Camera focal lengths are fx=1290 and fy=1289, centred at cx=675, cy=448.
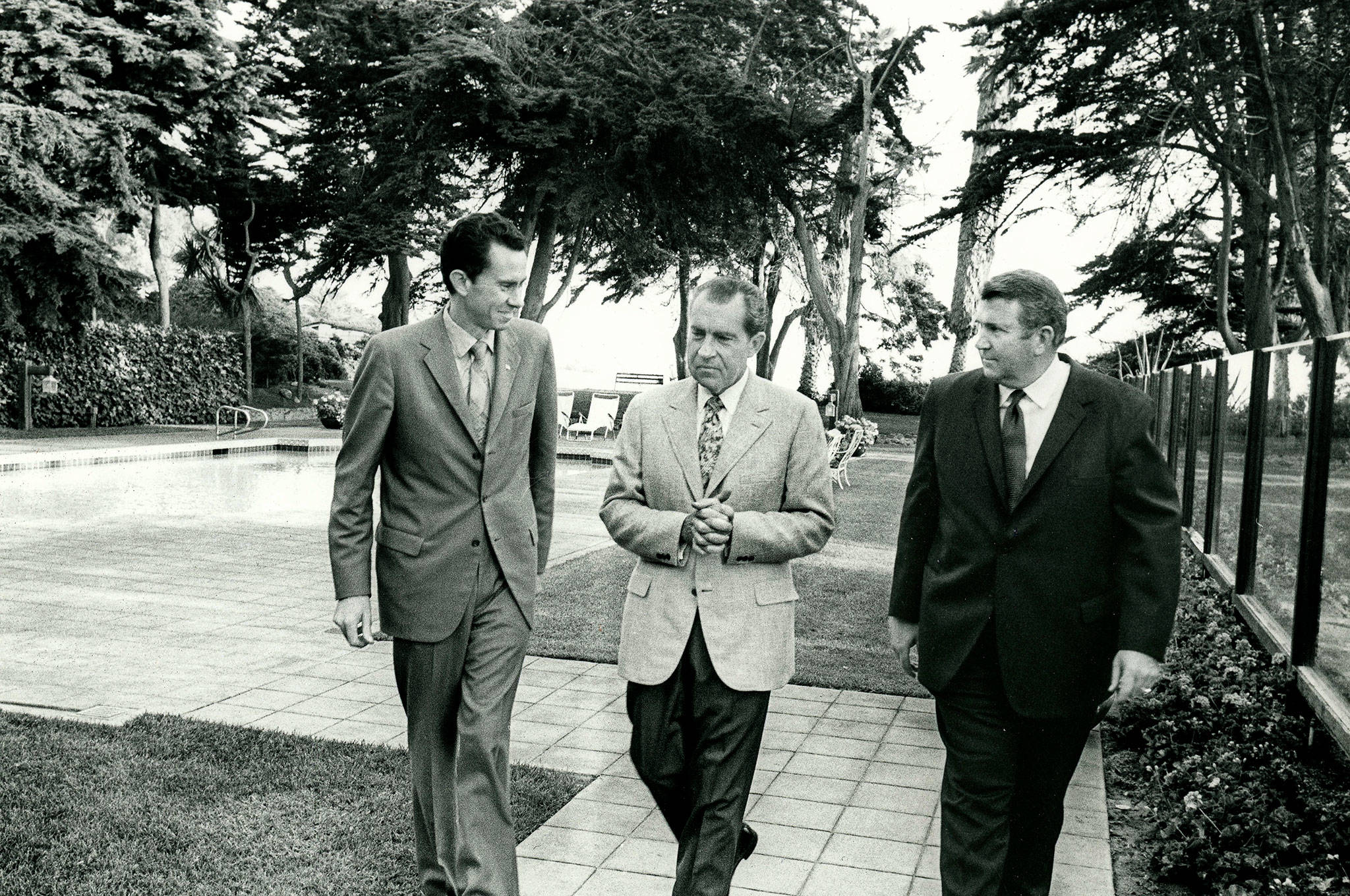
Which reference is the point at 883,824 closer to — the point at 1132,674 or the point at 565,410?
the point at 1132,674

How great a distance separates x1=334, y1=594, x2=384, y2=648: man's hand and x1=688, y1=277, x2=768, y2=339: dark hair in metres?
1.20

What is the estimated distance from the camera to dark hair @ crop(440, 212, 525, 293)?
3.52m

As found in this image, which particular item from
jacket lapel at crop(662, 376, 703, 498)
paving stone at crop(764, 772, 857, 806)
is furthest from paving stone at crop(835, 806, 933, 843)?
jacket lapel at crop(662, 376, 703, 498)

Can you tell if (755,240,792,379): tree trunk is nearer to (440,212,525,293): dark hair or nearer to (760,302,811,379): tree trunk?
(760,302,811,379): tree trunk

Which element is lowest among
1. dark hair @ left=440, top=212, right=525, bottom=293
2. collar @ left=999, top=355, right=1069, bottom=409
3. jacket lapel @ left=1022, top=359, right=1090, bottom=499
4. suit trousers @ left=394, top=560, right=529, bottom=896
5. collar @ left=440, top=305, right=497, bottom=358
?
suit trousers @ left=394, top=560, right=529, bottom=896

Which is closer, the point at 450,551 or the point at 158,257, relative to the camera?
the point at 450,551

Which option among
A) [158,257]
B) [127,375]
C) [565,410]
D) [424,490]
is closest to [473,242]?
[424,490]

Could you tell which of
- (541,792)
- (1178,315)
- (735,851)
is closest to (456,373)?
(735,851)

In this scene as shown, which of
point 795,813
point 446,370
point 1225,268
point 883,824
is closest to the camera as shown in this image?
point 446,370

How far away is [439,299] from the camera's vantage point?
144 ft

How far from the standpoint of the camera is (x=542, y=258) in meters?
29.9

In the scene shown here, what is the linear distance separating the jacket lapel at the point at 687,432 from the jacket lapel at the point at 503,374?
1.56 feet

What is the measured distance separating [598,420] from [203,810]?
2658 cm

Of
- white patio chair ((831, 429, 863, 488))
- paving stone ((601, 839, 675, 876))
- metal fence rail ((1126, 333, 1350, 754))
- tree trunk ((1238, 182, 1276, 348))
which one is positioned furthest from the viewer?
white patio chair ((831, 429, 863, 488))
